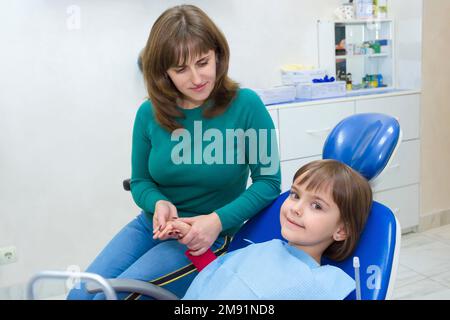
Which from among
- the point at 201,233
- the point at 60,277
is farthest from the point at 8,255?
the point at 60,277

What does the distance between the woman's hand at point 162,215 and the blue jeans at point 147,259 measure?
0.21ft

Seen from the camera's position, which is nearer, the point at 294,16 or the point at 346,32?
the point at 294,16

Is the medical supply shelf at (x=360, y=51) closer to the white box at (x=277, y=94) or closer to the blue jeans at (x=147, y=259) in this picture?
the white box at (x=277, y=94)

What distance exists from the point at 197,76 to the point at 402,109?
194 centimetres

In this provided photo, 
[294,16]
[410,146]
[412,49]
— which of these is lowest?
[410,146]

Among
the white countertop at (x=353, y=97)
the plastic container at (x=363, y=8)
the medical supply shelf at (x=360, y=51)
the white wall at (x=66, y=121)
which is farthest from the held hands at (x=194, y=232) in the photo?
the plastic container at (x=363, y=8)

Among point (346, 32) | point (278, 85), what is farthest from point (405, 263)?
point (346, 32)

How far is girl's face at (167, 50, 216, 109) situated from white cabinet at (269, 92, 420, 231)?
123 cm

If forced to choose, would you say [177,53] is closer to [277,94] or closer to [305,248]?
[305,248]

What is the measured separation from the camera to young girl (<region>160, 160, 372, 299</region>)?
1.08 m

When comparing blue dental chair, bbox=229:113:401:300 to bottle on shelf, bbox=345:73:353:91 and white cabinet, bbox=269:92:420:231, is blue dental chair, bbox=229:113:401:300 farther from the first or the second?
bottle on shelf, bbox=345:73:353:91

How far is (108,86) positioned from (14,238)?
0.81 m

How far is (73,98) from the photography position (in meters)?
2.36
